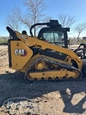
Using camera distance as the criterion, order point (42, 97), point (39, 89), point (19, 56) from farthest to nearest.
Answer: point (19, 56) < point (39, 89) < point (42, 97)

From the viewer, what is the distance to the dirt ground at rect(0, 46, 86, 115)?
4348mm

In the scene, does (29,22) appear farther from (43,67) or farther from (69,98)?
(69,98)

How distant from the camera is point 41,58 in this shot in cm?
641

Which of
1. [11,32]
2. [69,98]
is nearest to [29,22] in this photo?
[11,32]

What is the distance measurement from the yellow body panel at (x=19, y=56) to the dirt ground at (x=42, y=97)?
2.14ft

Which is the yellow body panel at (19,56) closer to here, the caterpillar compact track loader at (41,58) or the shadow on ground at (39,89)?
the caterpillar compact track loader at (41,58)

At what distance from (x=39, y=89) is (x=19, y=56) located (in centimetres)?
136

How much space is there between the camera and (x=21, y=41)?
636 cm

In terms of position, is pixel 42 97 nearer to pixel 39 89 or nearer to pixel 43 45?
pixel 39 89

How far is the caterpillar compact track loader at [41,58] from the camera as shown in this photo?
251 inches

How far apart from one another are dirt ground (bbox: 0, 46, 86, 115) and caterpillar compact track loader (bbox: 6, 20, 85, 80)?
0.32 metres

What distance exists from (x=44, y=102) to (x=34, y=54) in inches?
88.5

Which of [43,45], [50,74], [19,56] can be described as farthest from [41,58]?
[19,56]

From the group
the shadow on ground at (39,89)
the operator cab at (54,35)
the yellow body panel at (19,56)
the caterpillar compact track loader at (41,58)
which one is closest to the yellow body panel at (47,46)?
the caterpillar compact track loader at (41,58)
